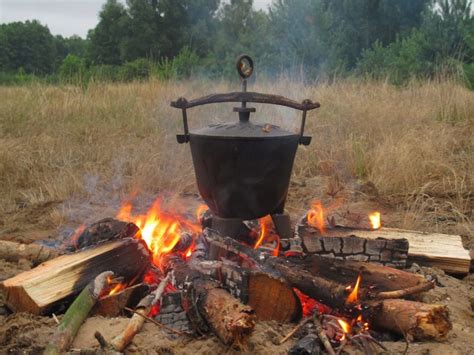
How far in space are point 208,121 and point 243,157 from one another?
4477mm

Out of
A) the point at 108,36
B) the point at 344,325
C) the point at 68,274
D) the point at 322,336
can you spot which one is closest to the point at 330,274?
the point at 344,325

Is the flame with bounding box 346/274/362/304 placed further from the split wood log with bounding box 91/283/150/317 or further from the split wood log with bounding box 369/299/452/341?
the split wood log with bounding box 91/283/150/317

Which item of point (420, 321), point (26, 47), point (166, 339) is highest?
point (26, 47)

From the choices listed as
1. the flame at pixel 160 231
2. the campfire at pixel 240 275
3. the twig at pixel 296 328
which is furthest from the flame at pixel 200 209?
the twig at pixel 296 328

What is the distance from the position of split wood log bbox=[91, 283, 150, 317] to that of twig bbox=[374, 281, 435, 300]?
1.21m

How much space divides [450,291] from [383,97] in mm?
5693

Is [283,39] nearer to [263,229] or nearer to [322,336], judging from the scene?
[263,229]

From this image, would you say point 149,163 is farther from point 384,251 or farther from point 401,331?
point 401,331

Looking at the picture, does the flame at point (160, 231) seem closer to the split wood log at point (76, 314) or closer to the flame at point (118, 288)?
the flame at point (118, 288)

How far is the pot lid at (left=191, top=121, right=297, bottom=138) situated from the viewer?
262cm

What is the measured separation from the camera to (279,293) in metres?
2.28

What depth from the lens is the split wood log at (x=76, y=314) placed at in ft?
6.67

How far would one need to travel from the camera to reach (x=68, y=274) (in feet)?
8.18

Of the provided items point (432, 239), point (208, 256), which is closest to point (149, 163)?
point (208, 256)
